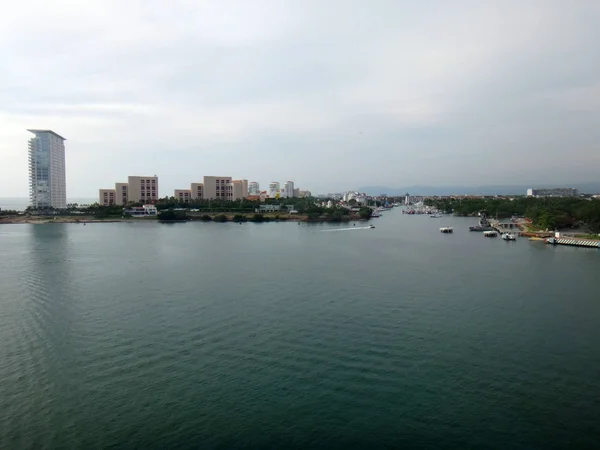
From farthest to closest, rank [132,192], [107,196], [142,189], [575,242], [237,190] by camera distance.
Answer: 1. [237,190]
2. [107,196]
3. [142,189]
4. [132,192]
5. [575,242]

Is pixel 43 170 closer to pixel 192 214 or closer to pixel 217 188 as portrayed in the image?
pixel 192 214

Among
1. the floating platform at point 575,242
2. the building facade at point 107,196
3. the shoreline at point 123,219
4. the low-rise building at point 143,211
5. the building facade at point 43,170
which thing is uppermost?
the building facade at point 43,170

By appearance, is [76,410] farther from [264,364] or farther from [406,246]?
[406,246]

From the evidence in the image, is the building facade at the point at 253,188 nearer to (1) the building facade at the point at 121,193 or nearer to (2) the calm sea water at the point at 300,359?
(1) the building facade at the point at 121,193

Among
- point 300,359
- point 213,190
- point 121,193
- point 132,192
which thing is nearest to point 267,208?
point 213,190

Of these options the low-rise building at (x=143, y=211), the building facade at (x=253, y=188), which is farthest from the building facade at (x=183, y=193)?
the building facade at (x=253, y=188)

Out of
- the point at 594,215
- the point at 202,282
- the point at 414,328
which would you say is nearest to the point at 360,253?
the point at 202,282

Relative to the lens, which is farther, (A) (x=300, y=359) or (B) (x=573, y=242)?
(B) (x=573, y=242)
